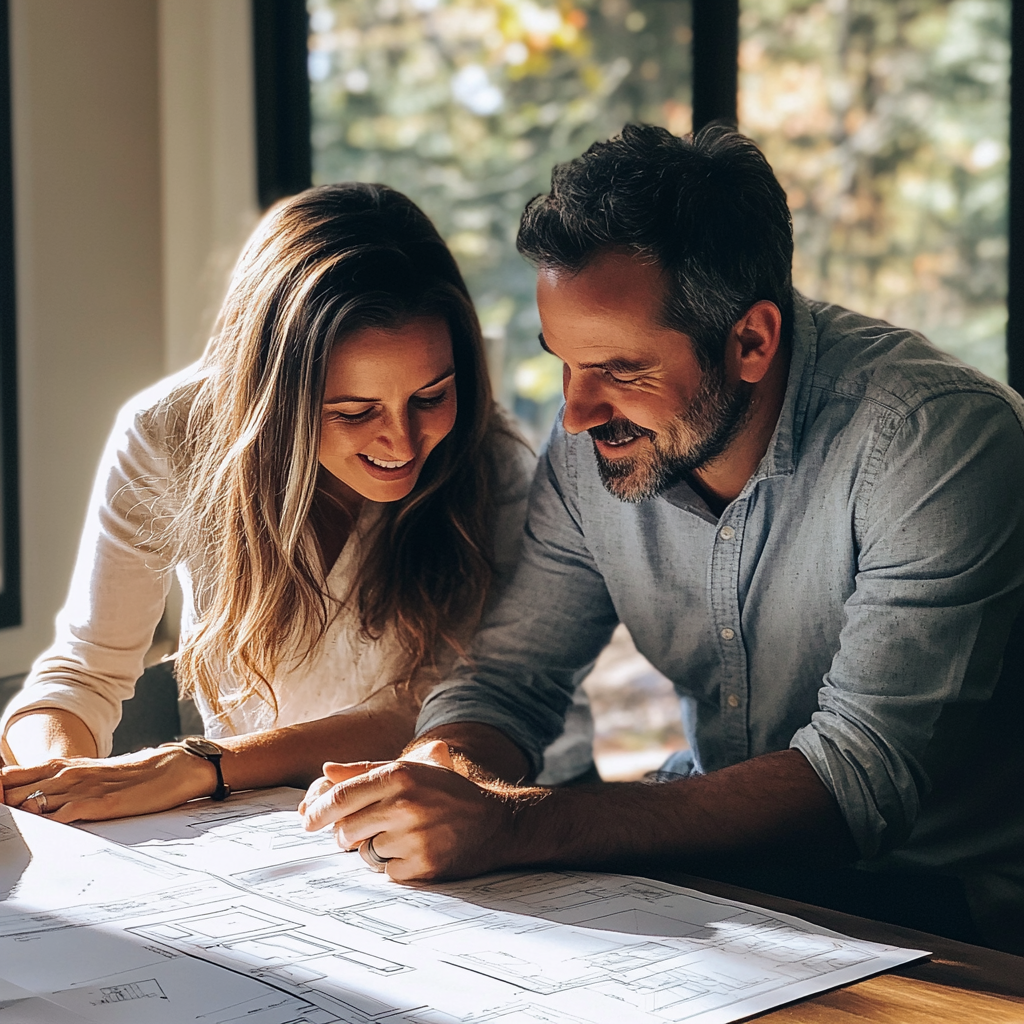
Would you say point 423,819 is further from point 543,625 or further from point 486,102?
point 486,102

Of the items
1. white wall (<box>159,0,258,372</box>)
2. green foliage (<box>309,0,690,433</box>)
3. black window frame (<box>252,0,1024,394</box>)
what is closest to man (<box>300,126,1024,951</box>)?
black window frame (<box>252,0,1024,394</box>)

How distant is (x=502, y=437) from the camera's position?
5.67ft

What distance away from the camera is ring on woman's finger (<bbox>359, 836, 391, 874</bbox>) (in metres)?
1.12

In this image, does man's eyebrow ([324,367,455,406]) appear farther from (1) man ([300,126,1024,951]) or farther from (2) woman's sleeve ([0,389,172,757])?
(2) woman's sleeve ([0,389,172,757])

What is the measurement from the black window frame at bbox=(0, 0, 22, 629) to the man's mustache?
1519 mm

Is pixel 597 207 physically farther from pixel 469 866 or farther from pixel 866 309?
pixel 866 309

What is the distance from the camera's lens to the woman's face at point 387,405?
4.83 feet

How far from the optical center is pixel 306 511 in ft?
5.08

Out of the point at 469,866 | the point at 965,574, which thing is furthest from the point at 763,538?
the point at 469,866

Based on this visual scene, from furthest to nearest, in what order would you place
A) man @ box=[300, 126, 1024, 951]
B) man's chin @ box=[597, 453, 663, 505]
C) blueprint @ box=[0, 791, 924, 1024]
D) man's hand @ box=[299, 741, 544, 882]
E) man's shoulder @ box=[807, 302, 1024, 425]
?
man's chin @ box=[597, 453, 663, 505] < man's shoulder @ box=[807, 302, 1024, 425] < man @ box=[300, 126, 1024, 951] < man's hand @ box=[299, 741, 544, 882] < blueprint @ box=[0, 791, 924, 1024]

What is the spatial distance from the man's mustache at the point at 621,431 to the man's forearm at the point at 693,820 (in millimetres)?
387

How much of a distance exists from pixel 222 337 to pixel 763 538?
72 cm

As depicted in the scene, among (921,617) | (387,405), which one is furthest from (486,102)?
(921,617)

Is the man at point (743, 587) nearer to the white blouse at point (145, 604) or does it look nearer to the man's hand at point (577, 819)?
the man's hand at point (577, 819)
